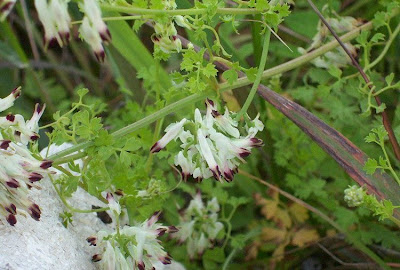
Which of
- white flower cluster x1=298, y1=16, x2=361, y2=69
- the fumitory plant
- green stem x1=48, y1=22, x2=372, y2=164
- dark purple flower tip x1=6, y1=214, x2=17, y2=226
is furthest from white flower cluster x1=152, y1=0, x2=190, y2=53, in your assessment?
white flower cluster x1=298, y1=16, x2=361, y2=69

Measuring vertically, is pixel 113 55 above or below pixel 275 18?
below

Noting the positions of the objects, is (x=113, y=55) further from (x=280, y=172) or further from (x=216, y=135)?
(x=216, y=135)

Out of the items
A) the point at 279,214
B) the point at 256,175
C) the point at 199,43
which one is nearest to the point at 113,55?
A: the point at 199,43

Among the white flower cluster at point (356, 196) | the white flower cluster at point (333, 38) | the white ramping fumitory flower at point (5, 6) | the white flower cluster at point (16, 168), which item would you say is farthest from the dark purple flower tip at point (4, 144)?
the white flower cluster at point (333, 38)

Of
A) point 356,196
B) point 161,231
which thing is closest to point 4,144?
point 161,231

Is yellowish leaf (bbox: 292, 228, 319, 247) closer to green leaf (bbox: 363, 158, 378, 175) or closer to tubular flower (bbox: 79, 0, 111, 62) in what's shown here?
green leaf (bbox: 363, 158, 378, 175)

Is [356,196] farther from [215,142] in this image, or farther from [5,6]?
[5,6]
